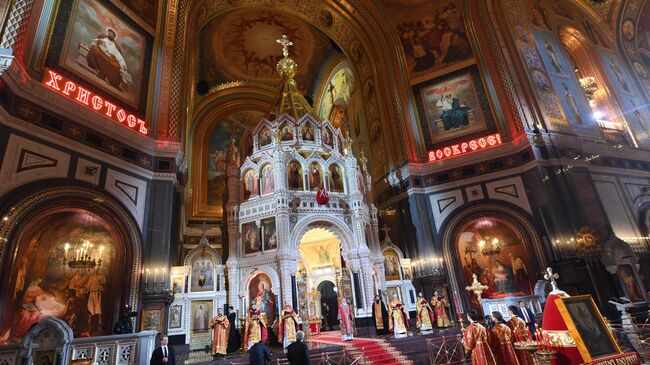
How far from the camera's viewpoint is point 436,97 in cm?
1888

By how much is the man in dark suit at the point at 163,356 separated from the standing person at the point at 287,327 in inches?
185

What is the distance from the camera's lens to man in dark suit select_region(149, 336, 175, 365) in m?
6.72

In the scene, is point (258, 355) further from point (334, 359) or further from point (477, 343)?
point (477, 343)

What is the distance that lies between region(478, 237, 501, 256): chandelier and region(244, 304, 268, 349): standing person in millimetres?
10083

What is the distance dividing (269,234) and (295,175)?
2973mm

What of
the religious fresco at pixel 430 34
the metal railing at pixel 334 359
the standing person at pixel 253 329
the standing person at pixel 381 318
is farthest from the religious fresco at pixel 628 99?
the standing person at pixel 253 329

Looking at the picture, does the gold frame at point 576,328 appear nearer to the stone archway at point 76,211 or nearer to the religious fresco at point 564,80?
the stone archway at point 76,211

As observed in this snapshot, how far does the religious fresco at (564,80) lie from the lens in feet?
58.0

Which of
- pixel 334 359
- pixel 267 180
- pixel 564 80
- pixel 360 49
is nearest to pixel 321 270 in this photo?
pixel 267 180

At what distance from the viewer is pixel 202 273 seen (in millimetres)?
14797

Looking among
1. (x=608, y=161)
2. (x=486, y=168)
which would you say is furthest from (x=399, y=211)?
(x=608, y=161)

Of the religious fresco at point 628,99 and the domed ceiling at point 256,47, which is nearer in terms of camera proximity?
the religious fresco at point 628,99

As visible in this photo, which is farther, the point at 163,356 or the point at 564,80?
the point at 564,80

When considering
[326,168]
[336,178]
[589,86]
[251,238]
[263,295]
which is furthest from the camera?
[589,86]
